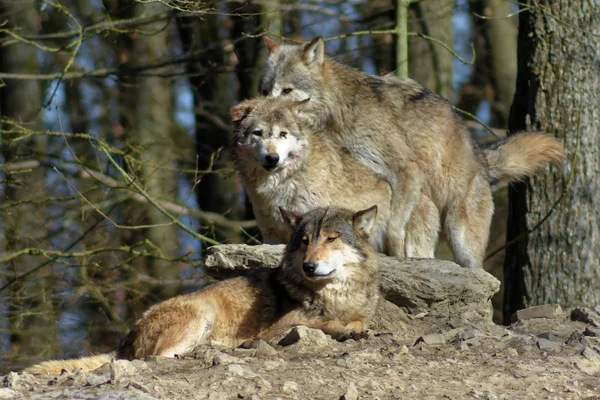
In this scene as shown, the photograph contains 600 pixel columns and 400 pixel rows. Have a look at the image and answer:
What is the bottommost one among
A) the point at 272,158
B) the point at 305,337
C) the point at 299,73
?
the point at 305,337

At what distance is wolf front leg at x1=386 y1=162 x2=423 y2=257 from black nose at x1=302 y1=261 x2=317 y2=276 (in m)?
2.63

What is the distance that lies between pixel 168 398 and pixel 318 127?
196 inches

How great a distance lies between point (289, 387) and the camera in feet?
17.2

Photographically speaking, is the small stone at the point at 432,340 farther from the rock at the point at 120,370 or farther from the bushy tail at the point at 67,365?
the bushy tail at the point at 67,365

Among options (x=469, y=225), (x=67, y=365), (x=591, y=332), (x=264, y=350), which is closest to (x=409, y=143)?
(x=469, y=225)

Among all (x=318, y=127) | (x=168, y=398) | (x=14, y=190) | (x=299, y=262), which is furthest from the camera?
(x=14, y=190)

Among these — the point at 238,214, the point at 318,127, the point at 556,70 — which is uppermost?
the point at 556,70

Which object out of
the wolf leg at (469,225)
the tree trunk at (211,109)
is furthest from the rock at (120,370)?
the tree trunk at (211,109)

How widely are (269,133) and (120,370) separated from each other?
147 inches

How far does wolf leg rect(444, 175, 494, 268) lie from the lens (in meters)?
9.60

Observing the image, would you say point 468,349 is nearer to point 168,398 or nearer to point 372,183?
point 168,398

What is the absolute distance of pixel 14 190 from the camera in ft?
39.3

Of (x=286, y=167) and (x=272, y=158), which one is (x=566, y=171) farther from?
(x=272, y=158)

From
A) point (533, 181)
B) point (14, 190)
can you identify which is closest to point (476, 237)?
point (533, 181)
